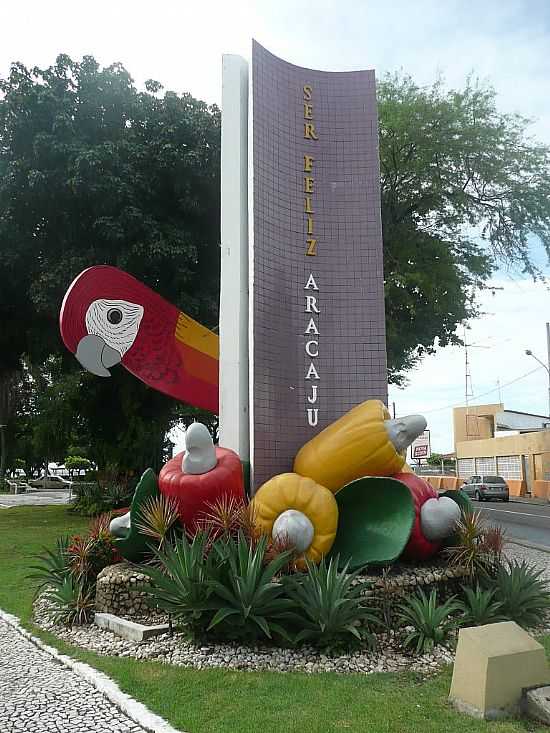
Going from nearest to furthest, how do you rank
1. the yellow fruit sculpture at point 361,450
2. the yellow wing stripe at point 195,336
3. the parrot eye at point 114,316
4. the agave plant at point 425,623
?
the agave plant at point 425,623 < the yellow fruit sculpture at point 361,450 < the parrot eye at point 114,316 < the yellow wing stripe at point 195,336

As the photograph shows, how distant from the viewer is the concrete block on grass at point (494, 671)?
5.08m

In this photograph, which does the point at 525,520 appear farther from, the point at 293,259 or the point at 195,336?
the point at 293,259

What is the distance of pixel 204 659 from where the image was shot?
6.37 metres

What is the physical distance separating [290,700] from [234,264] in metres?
6.21

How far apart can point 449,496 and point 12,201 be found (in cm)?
1540

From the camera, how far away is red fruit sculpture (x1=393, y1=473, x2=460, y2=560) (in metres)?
8.50

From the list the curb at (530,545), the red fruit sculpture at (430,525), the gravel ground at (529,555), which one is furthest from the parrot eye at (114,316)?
the curb at (530,545)

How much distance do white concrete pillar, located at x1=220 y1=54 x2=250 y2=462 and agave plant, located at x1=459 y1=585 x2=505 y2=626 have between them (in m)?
3.38

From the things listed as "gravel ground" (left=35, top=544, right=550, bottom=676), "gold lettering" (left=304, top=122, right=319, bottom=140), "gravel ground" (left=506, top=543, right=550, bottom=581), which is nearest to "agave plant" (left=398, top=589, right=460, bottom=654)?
"gravel ground" (left=35, top=544, right=550, bottom=676)

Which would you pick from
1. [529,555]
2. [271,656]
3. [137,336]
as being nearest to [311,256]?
[137,336]

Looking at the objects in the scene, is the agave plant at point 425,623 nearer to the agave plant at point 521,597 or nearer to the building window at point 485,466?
the agave plant at point 521,597

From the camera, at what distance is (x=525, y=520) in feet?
80.3

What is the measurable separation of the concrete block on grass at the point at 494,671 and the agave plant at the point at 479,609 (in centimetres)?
198

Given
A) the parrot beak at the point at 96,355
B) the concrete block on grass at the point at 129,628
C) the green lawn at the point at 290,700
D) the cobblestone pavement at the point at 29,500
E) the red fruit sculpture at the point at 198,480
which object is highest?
the parrot beak at the point at 96,355
